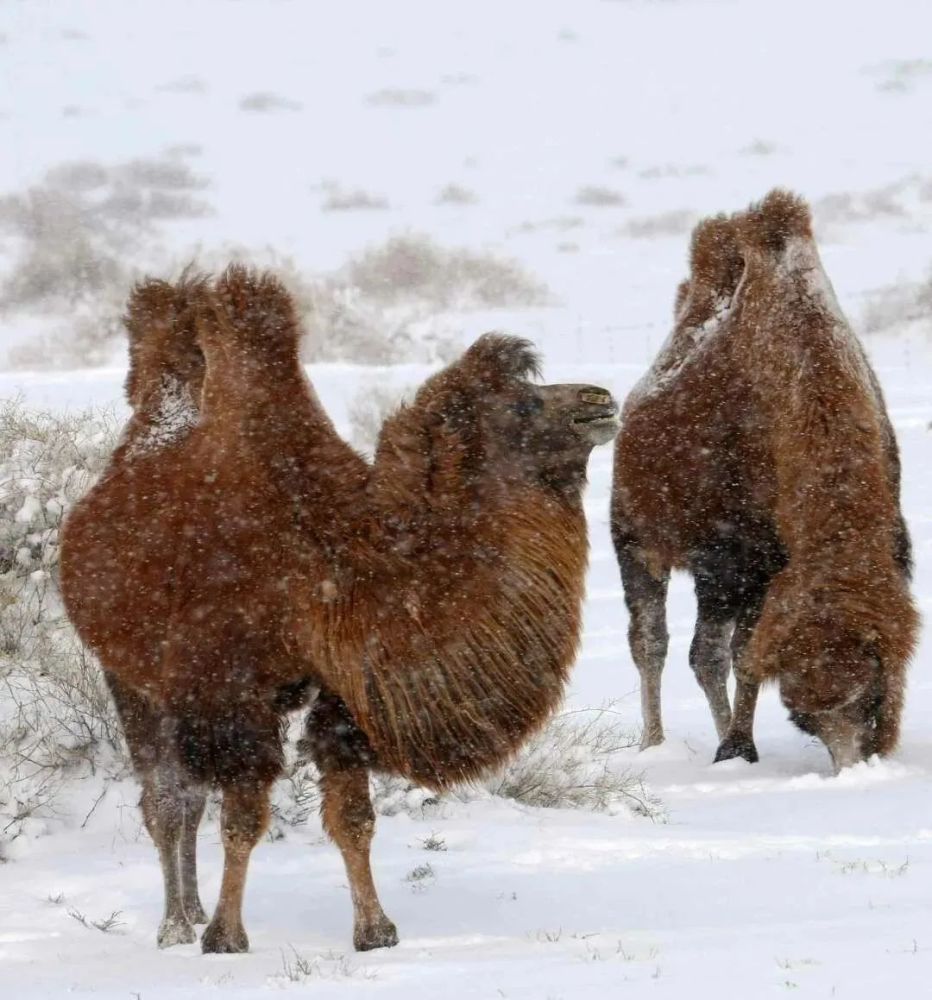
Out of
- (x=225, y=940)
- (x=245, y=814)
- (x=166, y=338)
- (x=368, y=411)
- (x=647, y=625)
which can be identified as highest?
(x=166, y=338)

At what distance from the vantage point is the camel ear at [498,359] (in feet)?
17.1

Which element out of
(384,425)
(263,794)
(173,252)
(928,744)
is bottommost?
(928,744)

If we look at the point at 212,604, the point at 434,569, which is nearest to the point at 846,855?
the point at 434,569

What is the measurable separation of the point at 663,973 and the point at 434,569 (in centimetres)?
138

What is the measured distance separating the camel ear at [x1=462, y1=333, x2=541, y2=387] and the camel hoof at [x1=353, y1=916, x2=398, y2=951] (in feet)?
5.74

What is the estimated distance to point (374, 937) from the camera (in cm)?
522

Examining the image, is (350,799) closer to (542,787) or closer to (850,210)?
(542,787)

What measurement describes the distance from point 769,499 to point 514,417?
3.36 m

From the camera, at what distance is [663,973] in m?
4.29

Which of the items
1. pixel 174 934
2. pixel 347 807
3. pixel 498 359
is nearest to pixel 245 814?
pixel 347 807

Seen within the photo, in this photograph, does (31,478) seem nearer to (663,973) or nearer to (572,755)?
(572,755)

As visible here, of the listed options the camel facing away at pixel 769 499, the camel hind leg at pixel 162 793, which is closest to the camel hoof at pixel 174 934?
the camel hind leg at pixel 162 793

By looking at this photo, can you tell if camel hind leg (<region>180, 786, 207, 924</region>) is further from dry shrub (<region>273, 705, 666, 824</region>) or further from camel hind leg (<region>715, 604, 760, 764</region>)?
camel hind leg (<region>715, 604, 760, 764</region>)

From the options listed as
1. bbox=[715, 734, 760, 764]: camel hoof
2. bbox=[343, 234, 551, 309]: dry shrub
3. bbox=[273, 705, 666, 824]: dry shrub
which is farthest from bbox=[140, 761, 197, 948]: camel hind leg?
bbox=[343, 234, 551, 309]: dry shrub
